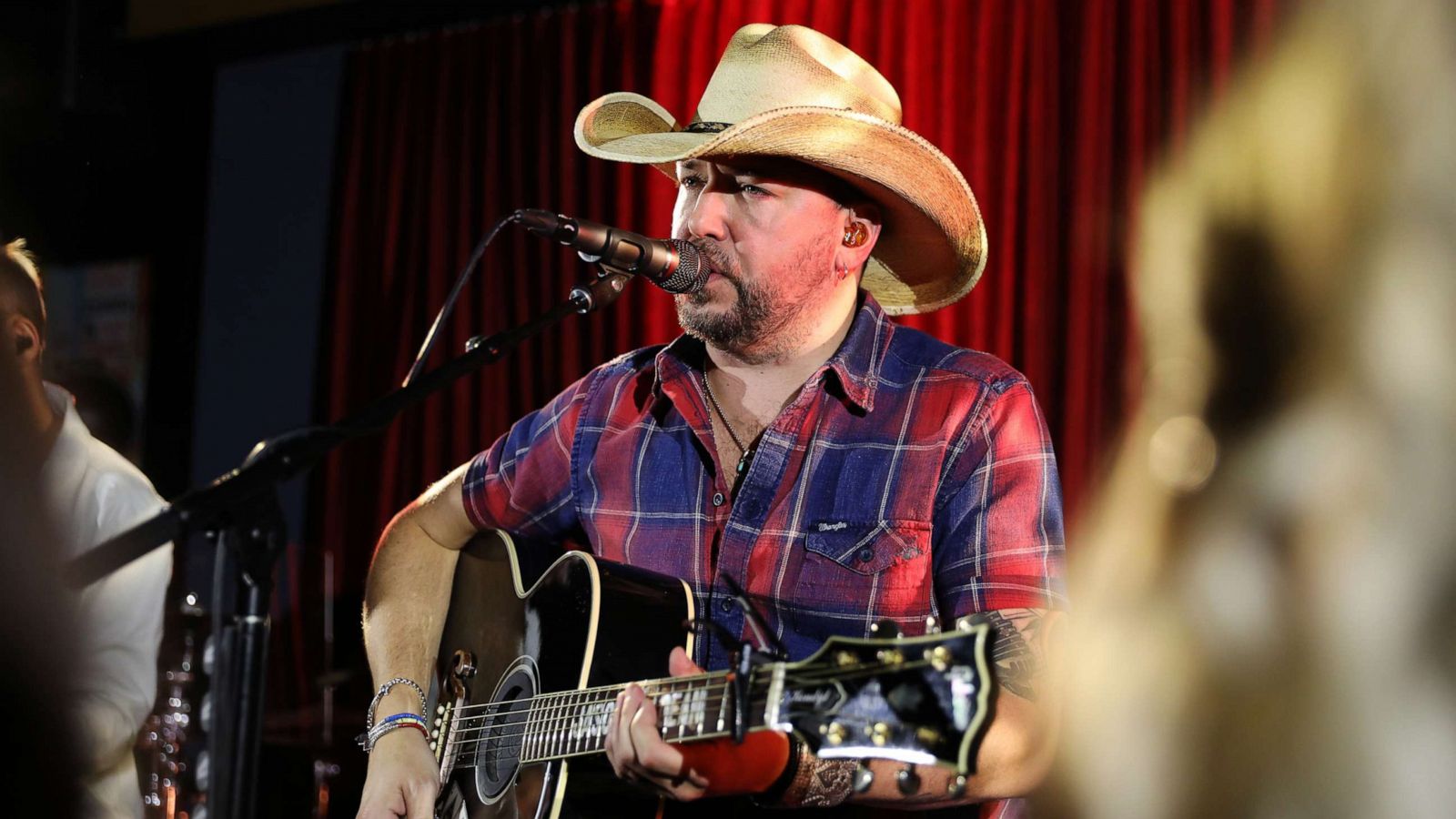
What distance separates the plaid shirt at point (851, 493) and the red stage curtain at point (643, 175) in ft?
4.42

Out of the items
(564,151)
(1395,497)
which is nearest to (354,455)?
(564,151)

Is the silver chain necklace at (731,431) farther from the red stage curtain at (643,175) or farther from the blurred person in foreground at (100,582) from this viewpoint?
the red stage curtain at (643,175)

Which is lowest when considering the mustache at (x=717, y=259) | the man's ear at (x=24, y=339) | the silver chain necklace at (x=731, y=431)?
the silver chain necklace at (x=731, y=431)

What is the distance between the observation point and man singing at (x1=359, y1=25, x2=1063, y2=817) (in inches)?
88.9

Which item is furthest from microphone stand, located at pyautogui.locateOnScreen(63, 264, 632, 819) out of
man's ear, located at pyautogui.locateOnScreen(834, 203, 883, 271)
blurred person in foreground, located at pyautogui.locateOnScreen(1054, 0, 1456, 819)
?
blurred person in foreground, located at pyautogui.locateOnScreen(1054, 0, 1456, 819)

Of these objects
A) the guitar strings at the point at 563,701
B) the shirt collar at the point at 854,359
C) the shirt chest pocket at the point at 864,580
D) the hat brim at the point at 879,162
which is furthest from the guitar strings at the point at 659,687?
the hat brim at the point at 879,162

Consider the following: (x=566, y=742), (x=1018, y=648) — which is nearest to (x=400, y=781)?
(x=566, y=742)

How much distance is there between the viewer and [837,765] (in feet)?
6.42

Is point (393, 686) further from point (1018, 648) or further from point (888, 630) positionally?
point (888, 630)

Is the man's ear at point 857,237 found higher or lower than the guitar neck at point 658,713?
higher

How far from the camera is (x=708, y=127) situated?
262 centimetres

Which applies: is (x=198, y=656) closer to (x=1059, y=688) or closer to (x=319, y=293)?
(x=319, y=293)

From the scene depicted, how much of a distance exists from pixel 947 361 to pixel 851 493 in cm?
30

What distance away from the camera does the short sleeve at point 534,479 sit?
2.76 metres
